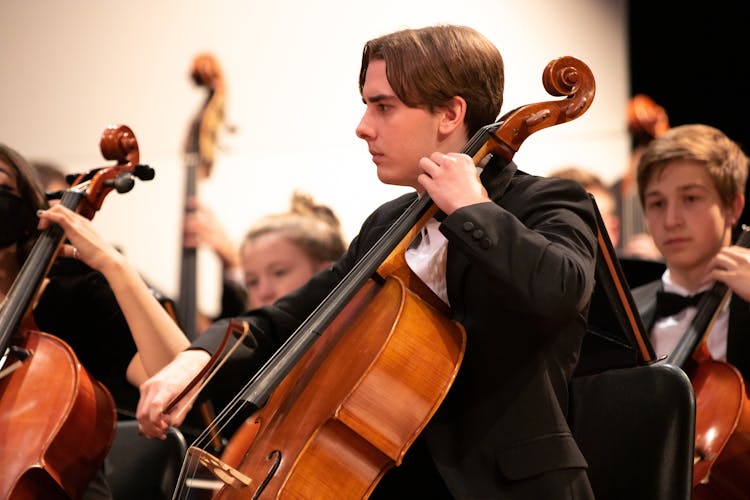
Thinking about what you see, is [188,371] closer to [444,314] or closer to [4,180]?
[444,314]

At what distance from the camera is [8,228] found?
82.1 inches

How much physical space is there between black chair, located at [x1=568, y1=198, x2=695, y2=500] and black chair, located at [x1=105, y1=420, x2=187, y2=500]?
2.53 ft

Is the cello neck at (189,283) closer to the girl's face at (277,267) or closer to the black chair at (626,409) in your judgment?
the girl's face at (277,267)

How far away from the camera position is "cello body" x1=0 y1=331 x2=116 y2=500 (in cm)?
170

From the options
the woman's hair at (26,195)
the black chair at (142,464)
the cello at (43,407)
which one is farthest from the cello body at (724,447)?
the woman's hair at (26,195)

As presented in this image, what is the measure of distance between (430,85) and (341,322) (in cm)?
40

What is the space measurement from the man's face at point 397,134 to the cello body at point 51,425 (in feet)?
2.12

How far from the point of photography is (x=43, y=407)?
1.77 meters

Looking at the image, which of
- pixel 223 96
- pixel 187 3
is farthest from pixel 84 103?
pixel 223 96

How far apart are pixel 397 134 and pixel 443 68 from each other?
Answer: 13 cm

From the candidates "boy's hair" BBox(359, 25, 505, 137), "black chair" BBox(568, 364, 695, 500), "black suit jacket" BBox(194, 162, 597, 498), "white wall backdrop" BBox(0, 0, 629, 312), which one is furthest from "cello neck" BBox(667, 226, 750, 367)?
"white wall backdrop" BBox(0, 0, 629, 312)

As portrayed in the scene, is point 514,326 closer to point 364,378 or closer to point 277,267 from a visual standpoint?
point 364,378

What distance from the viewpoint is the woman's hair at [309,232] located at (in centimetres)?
289

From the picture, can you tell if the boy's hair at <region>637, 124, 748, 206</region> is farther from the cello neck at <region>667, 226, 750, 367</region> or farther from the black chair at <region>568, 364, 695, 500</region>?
the black chair at <region>568, 364, 695, 500</region>
